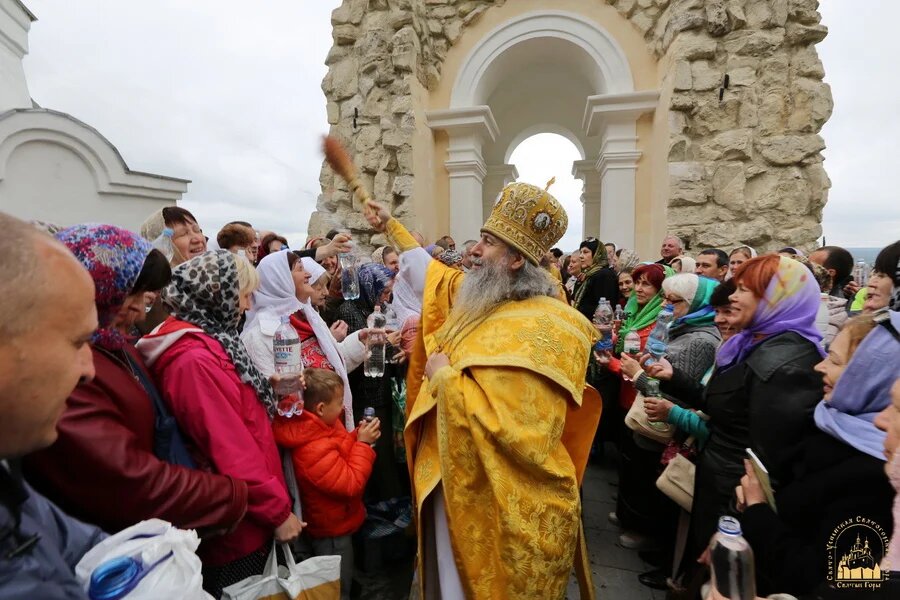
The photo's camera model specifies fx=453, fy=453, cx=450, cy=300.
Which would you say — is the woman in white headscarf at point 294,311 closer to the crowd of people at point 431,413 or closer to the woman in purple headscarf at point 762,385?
the crowd of people at point 431,413

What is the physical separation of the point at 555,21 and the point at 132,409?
28.3 ft

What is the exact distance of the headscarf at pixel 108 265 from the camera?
1.34 metres

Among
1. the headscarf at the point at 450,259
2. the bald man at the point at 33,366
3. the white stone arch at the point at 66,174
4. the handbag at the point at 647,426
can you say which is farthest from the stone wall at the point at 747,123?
the white stone arch at the point at 66,174

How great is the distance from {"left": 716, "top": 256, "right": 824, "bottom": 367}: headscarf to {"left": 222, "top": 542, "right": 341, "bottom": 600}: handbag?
6.36 ft

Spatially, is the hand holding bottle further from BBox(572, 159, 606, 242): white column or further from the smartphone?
BBox(572, 159, 606, 242): white column

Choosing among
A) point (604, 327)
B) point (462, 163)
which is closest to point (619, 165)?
point (462, 163)

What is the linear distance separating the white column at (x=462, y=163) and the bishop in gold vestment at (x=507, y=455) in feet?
20.1

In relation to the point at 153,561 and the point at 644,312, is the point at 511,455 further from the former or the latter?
the point at 644,312

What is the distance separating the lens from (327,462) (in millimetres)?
2010

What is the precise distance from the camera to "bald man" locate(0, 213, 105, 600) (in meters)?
0.71

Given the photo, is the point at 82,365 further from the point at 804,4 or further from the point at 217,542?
the point at 804,4

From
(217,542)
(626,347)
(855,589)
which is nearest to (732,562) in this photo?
(855,589)

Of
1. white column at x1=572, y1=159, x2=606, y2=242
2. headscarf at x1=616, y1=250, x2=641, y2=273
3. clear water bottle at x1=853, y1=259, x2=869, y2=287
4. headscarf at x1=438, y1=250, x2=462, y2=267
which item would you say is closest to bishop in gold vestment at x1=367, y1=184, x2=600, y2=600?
headscarf at x1=438, y1=250, x2=462, y2=267

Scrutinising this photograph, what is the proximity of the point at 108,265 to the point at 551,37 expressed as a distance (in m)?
8.33
